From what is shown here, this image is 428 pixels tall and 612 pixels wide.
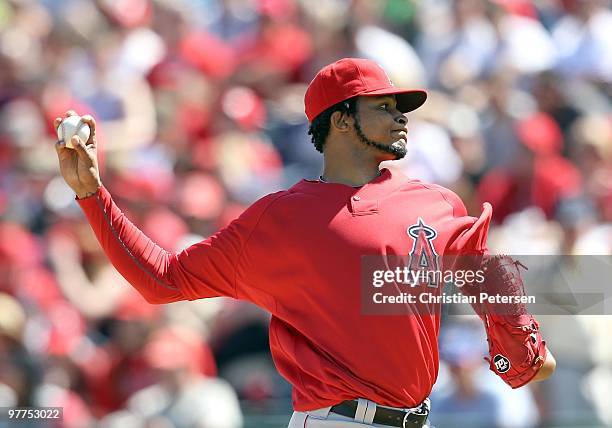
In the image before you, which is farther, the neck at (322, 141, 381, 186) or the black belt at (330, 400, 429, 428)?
the neck at (322, 141, 381, 186)

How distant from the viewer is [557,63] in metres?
7.75

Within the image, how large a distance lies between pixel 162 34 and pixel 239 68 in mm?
643

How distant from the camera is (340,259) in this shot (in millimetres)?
3660

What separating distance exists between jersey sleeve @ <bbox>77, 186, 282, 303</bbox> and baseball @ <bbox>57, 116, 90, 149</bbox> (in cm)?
19

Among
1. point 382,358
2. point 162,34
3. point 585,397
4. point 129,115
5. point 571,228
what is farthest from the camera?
point 162,34

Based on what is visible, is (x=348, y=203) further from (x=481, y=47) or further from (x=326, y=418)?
(x=481, y=47)

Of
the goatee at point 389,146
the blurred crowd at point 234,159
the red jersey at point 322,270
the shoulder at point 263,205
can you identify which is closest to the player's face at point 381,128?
the goatee at point 389,146

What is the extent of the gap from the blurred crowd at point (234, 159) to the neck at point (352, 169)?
1.99 m

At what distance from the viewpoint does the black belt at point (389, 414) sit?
3.62 meters

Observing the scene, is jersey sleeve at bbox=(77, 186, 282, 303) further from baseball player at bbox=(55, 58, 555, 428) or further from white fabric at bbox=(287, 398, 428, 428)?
white fabric at bbox=(287, 398, 428, 428)

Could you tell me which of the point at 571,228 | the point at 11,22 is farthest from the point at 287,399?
the point at 11,22

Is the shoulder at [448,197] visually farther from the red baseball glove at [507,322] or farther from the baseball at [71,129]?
the baseball at [71,129]

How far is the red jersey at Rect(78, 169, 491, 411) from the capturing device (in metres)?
3.61

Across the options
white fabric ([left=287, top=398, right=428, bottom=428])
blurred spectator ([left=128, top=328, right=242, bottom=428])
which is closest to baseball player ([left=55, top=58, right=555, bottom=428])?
white fabric ([left=287, top=398, right=428, bottom=428])
